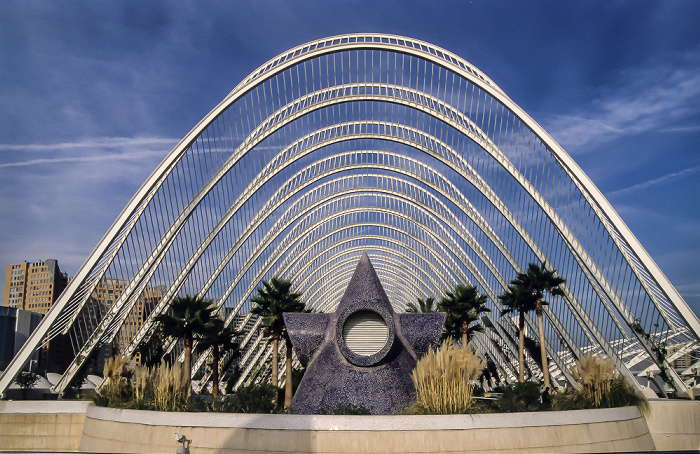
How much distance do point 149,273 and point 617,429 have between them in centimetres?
2763

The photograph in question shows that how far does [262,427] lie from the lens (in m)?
16.2

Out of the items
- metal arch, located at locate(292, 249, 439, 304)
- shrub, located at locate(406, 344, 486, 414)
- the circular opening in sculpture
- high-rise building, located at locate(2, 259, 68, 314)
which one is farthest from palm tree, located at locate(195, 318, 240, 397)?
high-rise building, located at locate(2, 259, 68, 314)

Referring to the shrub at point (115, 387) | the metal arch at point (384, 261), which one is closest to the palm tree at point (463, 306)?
the shrub at point (115, 387)

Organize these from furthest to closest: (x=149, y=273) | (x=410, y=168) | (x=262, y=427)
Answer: (x=410, y=168) → (x=149, y=273) → (x=262, y=427)

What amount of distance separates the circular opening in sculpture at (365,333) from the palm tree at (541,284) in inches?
661

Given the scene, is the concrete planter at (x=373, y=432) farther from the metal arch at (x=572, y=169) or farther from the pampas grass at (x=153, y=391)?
the metal arch at (x=572, y=169)

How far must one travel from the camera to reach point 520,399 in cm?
2105

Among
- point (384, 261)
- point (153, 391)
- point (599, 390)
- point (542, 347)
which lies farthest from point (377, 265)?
point (153, 391)

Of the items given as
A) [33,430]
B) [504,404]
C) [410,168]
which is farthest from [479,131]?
[33,430]

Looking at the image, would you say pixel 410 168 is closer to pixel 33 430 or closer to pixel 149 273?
pixel 149 273

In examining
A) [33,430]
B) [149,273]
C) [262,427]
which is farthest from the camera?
[149,273]

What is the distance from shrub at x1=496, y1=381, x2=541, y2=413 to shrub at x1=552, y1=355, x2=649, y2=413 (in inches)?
29.9

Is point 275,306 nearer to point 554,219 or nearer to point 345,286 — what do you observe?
point 554,219

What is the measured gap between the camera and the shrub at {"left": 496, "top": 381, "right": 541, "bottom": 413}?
20.5 metres
